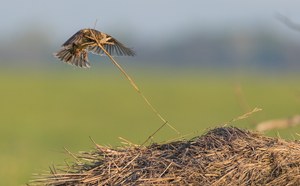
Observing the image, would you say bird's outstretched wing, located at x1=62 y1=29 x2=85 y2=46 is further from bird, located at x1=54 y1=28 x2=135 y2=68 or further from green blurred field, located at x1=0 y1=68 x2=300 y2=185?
green blurred field, located at x1=0 y1=68 x2=300 y2=185

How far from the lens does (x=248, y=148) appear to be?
5.59m

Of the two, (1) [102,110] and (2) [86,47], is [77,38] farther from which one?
(1) [102,110]

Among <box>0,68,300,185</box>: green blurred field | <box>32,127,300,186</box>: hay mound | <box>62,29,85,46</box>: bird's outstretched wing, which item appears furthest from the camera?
<box>0,68,300,185</box>: green blurred field

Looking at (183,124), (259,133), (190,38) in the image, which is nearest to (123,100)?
(183,124)

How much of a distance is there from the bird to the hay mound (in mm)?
707

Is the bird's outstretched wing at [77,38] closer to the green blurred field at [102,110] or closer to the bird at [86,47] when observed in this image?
the bird at [86,47]

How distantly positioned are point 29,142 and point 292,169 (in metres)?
23.8

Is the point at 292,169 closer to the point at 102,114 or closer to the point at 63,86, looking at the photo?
the point at 102,114

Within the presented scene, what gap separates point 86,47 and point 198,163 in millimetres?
1332

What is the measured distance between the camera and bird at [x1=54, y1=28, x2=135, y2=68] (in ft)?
19.9

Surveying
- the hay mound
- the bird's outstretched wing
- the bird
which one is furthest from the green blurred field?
the hay mound

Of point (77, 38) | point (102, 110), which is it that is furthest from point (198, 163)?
point (102, 110)

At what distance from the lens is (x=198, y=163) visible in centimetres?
544

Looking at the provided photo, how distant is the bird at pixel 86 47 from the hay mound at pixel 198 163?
71cm
